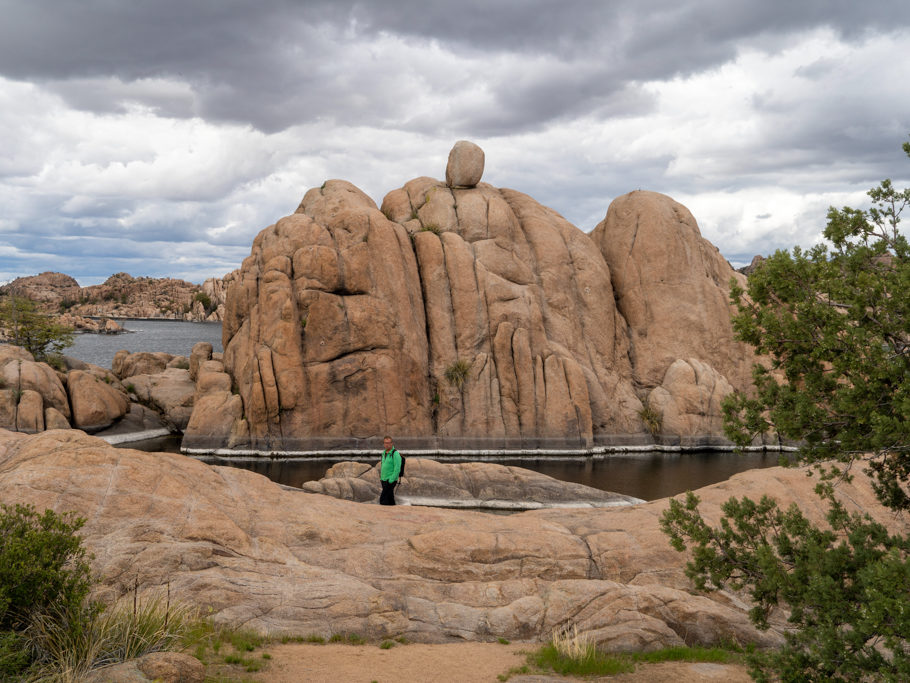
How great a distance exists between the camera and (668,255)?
185 ft

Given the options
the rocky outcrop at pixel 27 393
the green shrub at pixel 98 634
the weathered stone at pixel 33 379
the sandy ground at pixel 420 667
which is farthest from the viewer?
the weathered stone at pixel 33 379

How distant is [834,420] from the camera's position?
388 inches

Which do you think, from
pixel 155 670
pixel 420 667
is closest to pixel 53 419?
pixel 155 670

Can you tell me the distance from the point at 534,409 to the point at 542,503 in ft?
50.4

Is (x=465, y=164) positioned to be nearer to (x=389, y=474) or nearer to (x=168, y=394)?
(x=168, y=394)

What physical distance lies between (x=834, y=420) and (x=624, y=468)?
3556 centimetres

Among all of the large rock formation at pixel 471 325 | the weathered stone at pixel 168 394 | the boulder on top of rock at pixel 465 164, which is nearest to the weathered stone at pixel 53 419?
the weathered stone at pixel 168 394

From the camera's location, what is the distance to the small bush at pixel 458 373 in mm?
47812

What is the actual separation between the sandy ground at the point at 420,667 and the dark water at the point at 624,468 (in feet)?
81.9

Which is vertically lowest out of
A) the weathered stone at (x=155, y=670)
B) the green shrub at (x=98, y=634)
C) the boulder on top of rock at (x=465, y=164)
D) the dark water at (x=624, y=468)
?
the dark water at (x=624, y=468)

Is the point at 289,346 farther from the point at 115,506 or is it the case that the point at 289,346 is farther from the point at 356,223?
the point at 115,506

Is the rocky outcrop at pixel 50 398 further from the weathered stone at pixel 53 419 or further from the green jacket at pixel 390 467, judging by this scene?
the green jacket at pixel 390 467

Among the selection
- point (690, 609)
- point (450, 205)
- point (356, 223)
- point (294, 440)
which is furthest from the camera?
point (450, 205)

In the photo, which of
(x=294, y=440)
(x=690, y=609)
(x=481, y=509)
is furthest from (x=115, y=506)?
(x=294, y=440)
